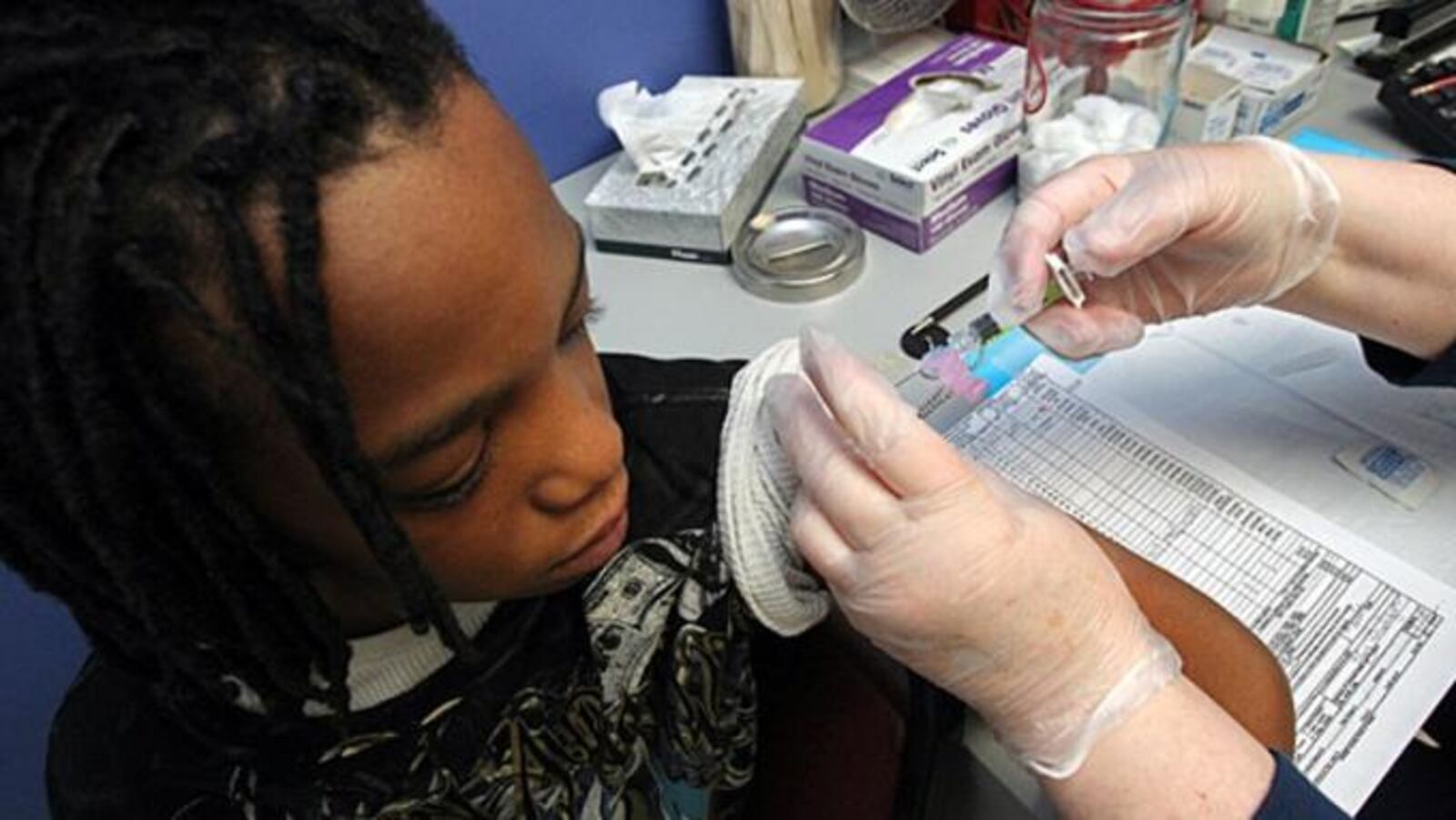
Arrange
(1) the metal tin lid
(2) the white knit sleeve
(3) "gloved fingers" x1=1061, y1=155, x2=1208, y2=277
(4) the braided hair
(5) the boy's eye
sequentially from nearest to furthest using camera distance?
1. (4) the braided hair
2. (5) the boy's eye
3. (2) the white knit sleeve
4. (3) "gloved fingers" x1=1061, y1=155, x2=1208, y2=277
5. (1) the metal tin lid

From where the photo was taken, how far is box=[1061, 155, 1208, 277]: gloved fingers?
0.73 m

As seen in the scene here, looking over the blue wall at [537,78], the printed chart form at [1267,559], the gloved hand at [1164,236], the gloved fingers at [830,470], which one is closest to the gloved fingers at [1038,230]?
the gloved hand at [1164,236]

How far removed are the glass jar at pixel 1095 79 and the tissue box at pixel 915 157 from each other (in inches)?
1.2

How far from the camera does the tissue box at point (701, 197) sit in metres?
1.04

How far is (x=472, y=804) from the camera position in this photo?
705mm

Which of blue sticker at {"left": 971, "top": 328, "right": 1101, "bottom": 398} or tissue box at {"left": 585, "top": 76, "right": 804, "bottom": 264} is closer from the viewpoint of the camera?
blue sticker at {"left": 971, "top": 328, "right": 1101, "bottom": 398}

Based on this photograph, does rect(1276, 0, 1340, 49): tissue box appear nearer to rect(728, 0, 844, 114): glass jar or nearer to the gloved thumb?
rect(728, 0, 844, 114): glass jar

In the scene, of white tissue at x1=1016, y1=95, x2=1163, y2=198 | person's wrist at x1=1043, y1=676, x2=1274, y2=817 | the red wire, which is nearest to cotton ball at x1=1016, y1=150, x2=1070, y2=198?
white tissue at x1=1016, y1=95, x2=1163, y2=198

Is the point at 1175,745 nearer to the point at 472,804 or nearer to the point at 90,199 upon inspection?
the point at 472,804

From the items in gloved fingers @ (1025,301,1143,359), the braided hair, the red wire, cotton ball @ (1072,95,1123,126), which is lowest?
the red wire

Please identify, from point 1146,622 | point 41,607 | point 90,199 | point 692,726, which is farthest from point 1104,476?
point 41,607

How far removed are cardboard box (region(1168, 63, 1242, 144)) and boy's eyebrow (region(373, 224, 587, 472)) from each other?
0.85 metres

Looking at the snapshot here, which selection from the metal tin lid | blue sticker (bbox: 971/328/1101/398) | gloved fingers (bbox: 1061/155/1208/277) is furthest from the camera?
the metal tin lid

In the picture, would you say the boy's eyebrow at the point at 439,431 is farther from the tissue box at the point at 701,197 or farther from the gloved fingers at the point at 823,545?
the tissue box at the point at 701,197
